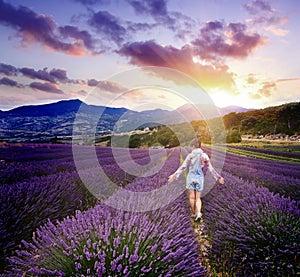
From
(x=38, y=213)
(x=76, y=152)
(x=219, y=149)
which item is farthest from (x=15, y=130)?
(x=219, y=149)

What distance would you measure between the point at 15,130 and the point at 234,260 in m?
5.74

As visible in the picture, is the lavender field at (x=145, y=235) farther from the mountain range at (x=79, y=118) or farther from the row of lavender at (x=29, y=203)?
the mountain range at (x=79, y=118)

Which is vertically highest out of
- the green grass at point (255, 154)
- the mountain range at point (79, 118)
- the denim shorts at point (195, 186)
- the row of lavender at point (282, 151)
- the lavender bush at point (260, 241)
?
the mountain range at point (79, 118)

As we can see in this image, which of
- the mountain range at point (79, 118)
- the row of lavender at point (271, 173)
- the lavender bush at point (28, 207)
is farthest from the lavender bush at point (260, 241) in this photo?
the mountain range at point (79, 118)

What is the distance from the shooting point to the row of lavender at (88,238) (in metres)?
1.59

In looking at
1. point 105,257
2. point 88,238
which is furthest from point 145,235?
point 88,238

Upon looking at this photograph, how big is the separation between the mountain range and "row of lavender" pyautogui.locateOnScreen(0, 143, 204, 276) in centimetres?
233

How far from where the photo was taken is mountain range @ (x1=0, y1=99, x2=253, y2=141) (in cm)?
577

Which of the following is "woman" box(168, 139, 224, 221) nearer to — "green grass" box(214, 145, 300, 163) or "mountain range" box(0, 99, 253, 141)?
"green grass" box(214, 145, 300, 163)

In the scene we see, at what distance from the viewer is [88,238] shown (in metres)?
1.82

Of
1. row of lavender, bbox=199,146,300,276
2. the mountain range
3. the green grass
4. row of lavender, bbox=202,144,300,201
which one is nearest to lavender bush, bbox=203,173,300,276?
row of lavender, bbox=199,146,300,276

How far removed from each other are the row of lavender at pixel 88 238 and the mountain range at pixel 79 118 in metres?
2.33

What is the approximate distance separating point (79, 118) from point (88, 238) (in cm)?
457

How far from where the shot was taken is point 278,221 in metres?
2.39
